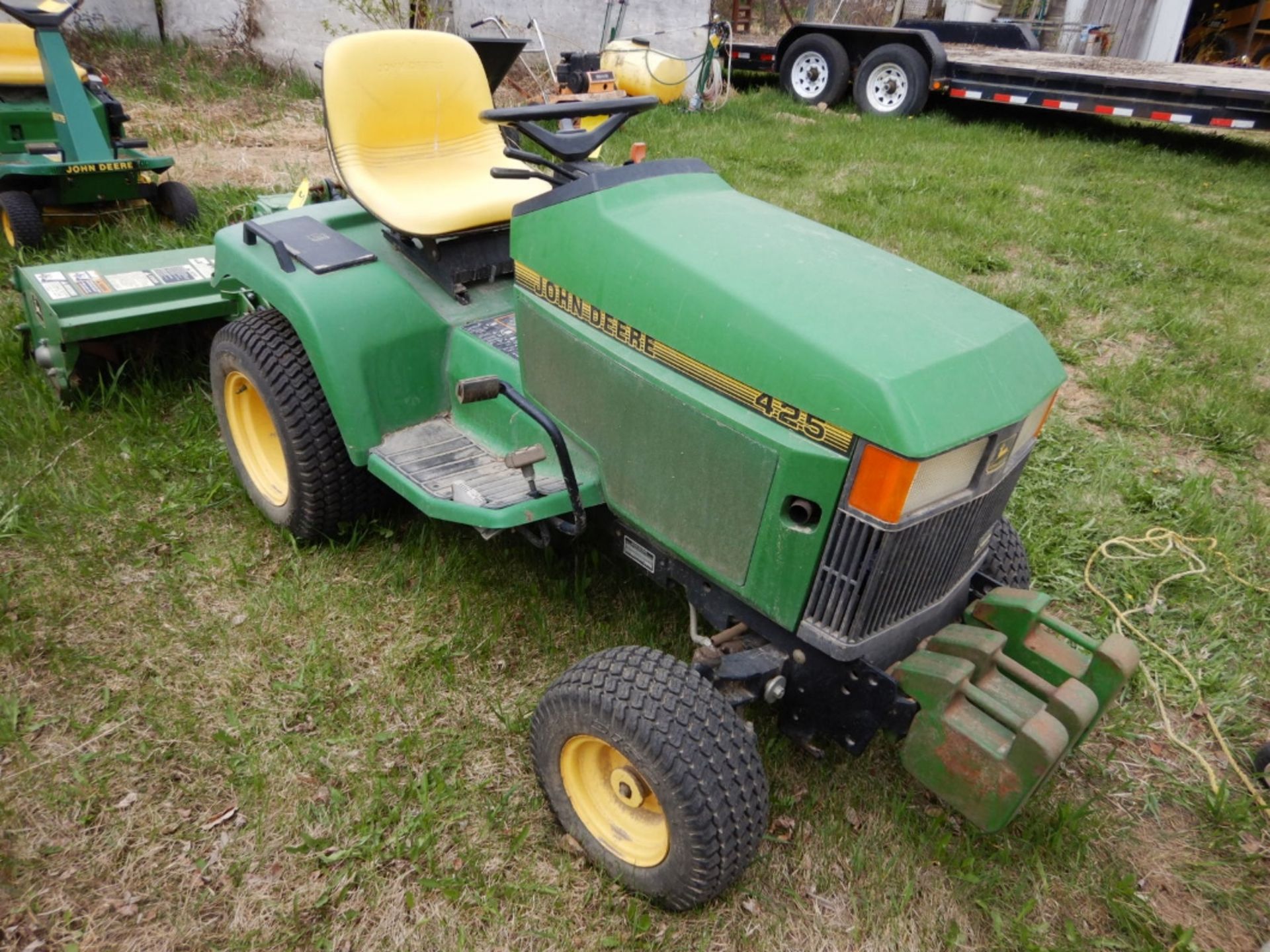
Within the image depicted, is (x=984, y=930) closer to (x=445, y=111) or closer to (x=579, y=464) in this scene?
(x=579, y=464)

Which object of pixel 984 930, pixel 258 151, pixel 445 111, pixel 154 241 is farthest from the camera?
pixel 258 151

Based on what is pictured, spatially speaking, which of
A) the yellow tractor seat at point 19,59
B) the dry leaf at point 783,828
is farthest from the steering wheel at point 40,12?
the dry leaf at point 783,828

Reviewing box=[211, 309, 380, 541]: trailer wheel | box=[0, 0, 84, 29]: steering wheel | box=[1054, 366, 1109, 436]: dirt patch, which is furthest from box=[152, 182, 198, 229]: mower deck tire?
box=[1054, 366, 1109, 436]: dirt patch

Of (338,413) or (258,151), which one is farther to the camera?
(258,151)

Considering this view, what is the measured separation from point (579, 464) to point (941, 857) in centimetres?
123

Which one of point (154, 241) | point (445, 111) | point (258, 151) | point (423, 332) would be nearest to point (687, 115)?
point (258, 151)

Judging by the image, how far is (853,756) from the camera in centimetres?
231

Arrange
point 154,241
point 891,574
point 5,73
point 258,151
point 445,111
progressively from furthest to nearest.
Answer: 1. point 258,151
2. point 5,73
3. point 154,241
4. point 445,111
5. point 891,574

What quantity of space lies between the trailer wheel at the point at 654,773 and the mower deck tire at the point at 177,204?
162 inches

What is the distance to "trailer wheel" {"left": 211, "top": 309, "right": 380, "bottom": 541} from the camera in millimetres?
2580

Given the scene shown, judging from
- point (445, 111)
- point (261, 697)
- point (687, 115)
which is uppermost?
point (445, 111)

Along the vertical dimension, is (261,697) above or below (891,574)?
below

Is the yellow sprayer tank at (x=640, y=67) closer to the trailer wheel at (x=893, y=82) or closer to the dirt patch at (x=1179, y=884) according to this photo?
the trailer wheel at (x=893, y=82)

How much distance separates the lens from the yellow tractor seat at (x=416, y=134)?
2.66 m
